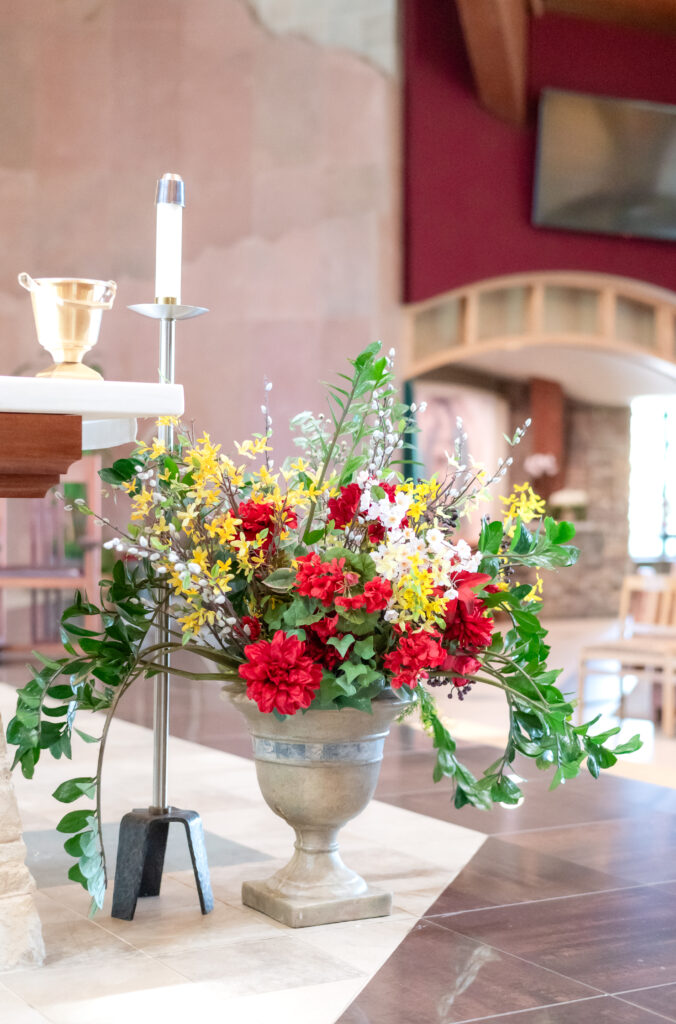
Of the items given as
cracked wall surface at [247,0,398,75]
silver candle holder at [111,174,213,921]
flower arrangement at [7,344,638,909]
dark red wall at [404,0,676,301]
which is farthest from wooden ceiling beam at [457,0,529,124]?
flower arrangement at [7,344,638,909]

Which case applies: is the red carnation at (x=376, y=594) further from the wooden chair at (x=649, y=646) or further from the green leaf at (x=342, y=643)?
the wooden chair at (x=649, y=646)

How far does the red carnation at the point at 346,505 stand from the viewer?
2186 millimetres

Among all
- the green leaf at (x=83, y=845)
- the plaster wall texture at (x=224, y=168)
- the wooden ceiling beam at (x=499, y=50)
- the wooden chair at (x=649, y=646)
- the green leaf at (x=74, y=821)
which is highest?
the wooden ceiling beam at (x=499, y=50)

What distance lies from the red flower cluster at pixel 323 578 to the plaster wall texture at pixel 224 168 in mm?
5679

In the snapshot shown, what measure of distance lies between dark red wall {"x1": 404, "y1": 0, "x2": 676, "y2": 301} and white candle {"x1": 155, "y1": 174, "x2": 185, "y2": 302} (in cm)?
549

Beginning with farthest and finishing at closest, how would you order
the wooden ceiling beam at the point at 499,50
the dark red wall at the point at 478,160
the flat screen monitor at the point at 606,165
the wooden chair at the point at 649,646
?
the flat screen monitor at the point at 606,165 → the dark red wall at the point at 478,160 → the wooden ceiling beam at the point at 499,50 → the wooden chair at the point at 649,646

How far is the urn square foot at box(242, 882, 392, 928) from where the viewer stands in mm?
2283

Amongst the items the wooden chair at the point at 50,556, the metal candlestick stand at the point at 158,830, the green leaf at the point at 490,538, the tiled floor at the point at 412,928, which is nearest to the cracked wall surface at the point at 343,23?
the wooden chair at the point at 50,556

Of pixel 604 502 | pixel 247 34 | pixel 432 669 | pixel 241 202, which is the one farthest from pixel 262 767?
pixel 604 502

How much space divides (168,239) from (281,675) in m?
0.93

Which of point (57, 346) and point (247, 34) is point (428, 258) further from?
point (57, 346)

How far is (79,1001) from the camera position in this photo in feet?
6.22

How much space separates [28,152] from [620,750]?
6564mm

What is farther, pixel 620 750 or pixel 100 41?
pixel 100 41
